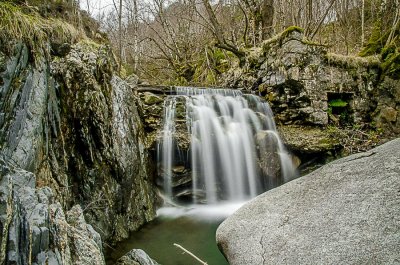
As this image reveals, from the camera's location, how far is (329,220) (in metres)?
2.39

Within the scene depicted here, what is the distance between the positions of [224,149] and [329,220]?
5.60 metres

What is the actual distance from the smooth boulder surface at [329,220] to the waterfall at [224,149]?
4.48 metres

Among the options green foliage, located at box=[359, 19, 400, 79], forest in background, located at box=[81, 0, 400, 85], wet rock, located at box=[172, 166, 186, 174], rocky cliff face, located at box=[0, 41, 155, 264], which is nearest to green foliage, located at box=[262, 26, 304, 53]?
forest in background, located at box=[81, 0, 400, 85]

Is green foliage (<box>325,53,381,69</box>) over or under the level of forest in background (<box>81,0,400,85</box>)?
under

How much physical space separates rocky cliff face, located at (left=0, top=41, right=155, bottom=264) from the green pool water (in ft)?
0.89

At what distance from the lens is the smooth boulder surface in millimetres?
2086

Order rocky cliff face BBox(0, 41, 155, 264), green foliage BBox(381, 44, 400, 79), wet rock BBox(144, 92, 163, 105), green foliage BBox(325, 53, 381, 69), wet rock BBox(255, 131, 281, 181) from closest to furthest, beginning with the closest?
rocky cliff face BBox(0, 41, 155, 264), wet rock BBox(144, 92, 163, 105), wet rock BBox(255, 131, 281, 181), green foliage BBox(381, 44, 400, 79), green foliage BBox(325, 53, 381, 69)

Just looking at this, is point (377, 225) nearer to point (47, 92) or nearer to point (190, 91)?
point (47, 92)

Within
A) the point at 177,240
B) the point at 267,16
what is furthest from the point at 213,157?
the point at 267,16

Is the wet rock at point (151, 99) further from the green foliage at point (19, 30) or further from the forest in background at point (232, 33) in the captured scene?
the green foliage at point (19, 30)

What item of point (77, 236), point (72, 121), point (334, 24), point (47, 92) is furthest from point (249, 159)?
point (334, 24)

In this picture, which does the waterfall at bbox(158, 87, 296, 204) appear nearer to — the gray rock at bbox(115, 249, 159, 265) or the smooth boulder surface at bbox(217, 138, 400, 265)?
the gray rock at bbox(115, 249, 159, 265)

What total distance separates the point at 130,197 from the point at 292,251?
156 inches

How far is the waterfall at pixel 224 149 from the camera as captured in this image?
757 centimetres
